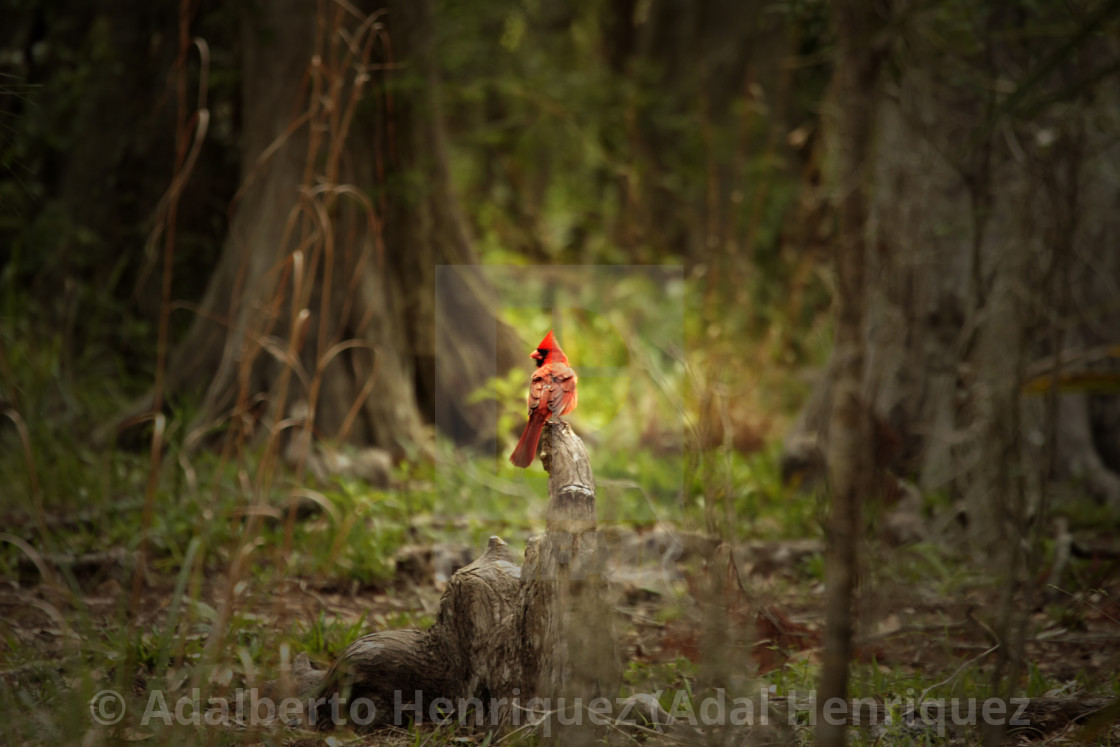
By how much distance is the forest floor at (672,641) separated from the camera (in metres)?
1.88

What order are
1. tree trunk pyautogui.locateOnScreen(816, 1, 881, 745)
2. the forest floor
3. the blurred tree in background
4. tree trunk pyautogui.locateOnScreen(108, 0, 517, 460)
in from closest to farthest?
tree trunk pyautogui.locateOnScreen(816, 1, 881, 745), the forest floor, the blurred tree in background, tree trunk pyautogui.locateOnScreen(108, 0, 517, 460)

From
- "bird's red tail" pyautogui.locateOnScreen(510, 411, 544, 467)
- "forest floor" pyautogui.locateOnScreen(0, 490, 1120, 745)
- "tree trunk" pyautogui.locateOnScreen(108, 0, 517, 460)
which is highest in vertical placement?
"tree trunk" pyautogui.locateOnScreen(108, 0, 517, 460)

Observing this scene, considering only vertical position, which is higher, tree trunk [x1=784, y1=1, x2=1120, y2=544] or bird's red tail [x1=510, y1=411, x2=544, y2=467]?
tree trunk [x1=784, y1=1, x2=1120, y2=544]

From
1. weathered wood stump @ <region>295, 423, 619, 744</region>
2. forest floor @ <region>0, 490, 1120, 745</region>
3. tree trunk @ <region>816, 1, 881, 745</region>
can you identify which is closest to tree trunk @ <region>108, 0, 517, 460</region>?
forest floor @ <region>0, 490, 1120, 745</region>

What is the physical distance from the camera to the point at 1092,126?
4230 mm

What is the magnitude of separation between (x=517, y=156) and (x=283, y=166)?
4159 mm

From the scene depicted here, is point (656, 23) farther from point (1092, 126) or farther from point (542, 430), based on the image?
point (542, 430)

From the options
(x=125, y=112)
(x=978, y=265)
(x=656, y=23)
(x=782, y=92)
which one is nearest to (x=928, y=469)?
(x=978, y=265)

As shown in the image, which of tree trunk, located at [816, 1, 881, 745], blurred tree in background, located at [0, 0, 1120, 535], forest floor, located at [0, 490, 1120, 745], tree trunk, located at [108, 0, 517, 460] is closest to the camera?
tree trunk, located at [816, 1, 881, 745]

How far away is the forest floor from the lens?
1.88 meters

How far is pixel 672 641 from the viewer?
2.66m

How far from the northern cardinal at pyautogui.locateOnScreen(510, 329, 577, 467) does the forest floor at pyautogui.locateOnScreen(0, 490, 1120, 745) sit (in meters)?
0.32

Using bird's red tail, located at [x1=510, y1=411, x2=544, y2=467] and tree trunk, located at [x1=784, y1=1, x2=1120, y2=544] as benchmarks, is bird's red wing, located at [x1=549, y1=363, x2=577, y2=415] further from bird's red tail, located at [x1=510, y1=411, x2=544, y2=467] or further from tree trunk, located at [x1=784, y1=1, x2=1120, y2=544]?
tree trunk, located at [x1=784, y1=1, x2=1120, y2=544]

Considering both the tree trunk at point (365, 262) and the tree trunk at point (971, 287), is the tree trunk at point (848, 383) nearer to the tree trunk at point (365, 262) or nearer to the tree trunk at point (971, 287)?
the tree trunk at point (971, 287)
